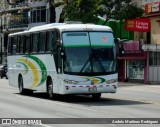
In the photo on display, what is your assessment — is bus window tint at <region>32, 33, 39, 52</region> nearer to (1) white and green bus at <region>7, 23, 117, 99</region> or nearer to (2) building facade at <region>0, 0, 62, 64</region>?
(1) white and green bus at <region>7, 23, 117, 99</region>

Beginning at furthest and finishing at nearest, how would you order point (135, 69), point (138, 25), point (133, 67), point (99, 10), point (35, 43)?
point (133, 67) < point (135, 69) < point (138, 25) < point (99, 10) < point (35, 43)

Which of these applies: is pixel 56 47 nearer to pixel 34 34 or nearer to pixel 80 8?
pixel 34 34

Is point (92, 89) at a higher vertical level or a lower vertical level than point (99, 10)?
lower

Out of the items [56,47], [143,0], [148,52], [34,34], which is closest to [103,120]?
[56,47]

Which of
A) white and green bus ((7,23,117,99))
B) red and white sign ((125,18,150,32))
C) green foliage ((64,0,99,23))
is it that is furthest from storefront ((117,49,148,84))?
white and green bus ((7,23,117,99))

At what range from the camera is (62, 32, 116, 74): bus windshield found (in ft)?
65.9

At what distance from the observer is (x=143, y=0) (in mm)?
44594

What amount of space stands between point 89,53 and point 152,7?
73.9 ft

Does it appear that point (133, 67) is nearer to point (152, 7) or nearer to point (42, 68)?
point (152, 7)

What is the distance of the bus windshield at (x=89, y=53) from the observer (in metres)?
20.1

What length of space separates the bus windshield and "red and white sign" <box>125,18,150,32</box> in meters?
20.7

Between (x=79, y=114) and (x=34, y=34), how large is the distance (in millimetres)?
8955

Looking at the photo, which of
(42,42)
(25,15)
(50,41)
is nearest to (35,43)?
(42,42)

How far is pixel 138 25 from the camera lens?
4125 cm
